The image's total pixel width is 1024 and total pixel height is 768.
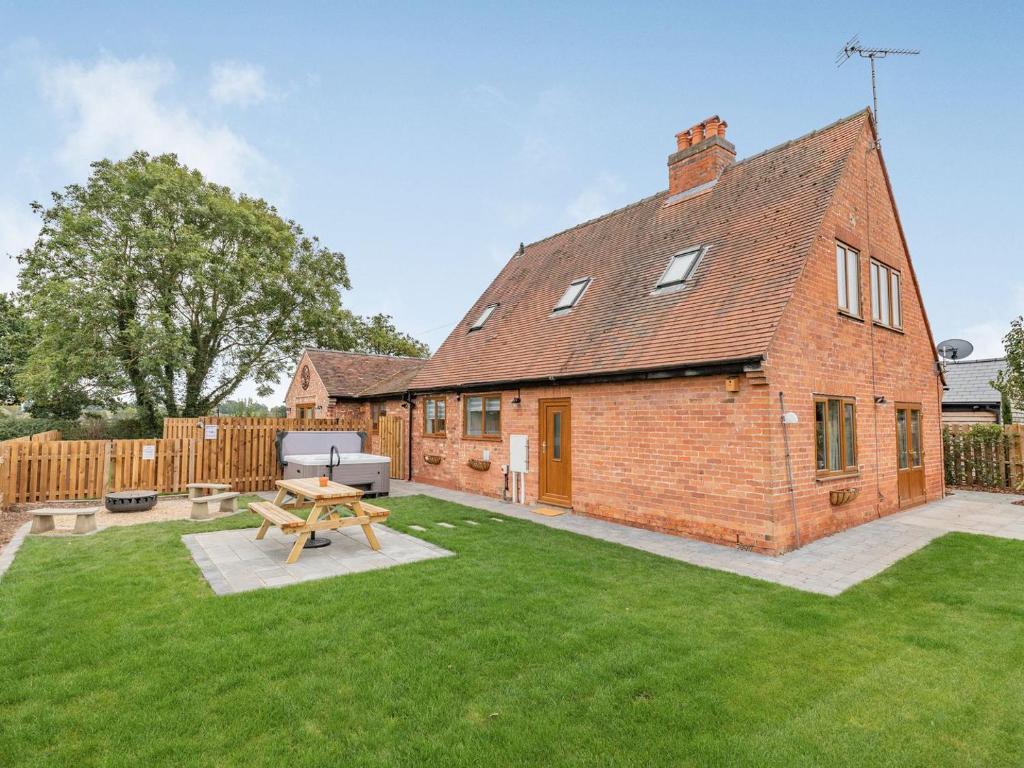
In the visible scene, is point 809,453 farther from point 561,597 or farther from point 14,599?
point 14,599

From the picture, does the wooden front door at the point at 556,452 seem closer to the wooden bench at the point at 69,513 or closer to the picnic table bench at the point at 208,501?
the picnic table bench at the point at 208,501

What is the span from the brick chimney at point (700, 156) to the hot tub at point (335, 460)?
10.4 m

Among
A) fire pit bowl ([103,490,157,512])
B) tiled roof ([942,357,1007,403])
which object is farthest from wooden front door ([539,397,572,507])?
tiled roof ([942,357,1007,403])

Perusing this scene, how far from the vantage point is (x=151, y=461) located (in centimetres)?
1213

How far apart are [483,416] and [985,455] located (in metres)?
13.9

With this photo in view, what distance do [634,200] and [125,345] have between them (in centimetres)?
2325

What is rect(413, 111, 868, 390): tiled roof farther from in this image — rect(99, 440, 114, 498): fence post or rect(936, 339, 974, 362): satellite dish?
rect(936, 339, 974, 362): satellite dish

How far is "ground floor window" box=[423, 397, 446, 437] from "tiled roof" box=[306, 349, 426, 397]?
146 inches

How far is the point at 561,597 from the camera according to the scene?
17.4ft

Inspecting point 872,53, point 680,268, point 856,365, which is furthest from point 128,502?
point 872,53

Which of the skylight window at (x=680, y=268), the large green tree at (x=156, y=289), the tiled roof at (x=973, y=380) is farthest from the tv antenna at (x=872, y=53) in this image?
the large green tree at (x=156, y=289)

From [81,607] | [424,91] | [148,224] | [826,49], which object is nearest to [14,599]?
[81,607]

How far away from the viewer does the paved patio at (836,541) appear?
250 inches

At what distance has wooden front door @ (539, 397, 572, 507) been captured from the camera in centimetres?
1075
